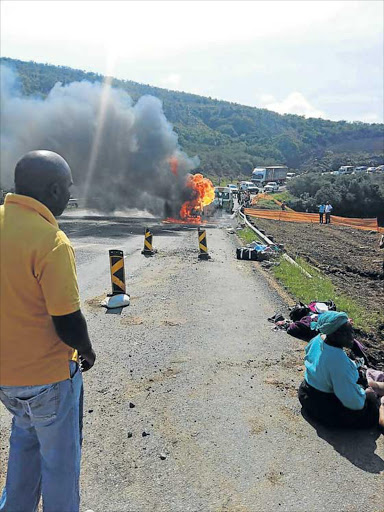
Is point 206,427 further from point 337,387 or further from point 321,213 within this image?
point 321,213

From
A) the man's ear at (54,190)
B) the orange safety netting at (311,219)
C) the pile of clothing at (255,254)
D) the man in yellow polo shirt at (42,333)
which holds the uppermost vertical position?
the man's ear at (54,190)

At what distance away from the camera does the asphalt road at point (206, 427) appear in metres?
3.32

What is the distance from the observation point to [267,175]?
7431 cm


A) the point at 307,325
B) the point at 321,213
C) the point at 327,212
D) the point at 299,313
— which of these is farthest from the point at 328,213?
the point at 307,325

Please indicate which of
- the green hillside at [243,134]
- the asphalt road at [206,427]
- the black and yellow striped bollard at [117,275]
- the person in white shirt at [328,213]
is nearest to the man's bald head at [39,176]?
the asphalt road at [206,427]

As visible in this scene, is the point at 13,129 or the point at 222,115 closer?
the point at 13,129

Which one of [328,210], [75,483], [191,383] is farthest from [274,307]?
[328,210]

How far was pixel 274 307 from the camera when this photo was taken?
27.4 ft

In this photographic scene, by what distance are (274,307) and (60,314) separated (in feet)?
21.6

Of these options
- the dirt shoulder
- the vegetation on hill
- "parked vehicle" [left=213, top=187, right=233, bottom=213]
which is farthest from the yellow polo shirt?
the vegetation on hill

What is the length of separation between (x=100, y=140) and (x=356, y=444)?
2567 centimetres

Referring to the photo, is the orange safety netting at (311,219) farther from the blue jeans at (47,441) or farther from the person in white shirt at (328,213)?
the blue jeans at (47,441)

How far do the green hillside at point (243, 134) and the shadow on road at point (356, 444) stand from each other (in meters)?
83.6

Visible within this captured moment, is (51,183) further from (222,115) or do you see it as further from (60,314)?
(222,115)
